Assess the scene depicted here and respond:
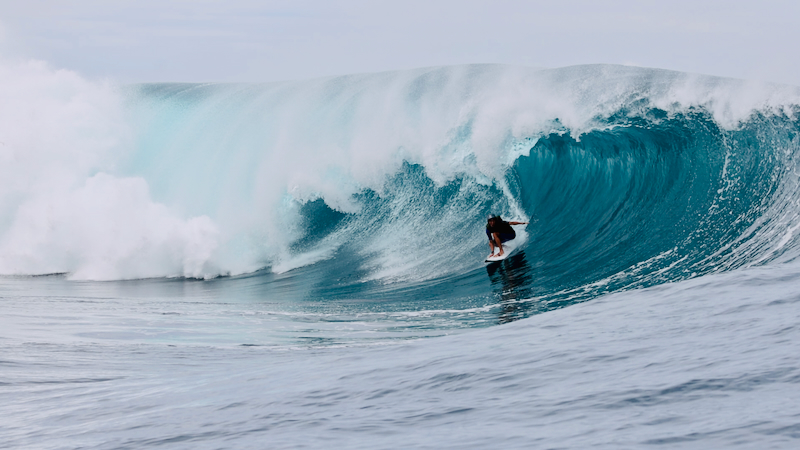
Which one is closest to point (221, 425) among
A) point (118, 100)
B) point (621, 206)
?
point (621, 206)

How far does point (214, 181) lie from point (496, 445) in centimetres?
1402

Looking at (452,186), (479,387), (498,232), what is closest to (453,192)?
(452,186)

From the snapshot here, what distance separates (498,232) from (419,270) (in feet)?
3.87

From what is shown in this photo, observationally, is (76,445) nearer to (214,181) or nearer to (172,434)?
(172,434)

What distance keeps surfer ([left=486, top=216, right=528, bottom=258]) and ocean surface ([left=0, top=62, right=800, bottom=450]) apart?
0.35 meters

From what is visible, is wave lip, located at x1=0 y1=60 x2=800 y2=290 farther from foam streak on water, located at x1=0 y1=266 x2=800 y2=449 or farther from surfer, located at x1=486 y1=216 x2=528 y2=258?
foam streak on water, located at x1=0 y1=266 x2=800 y2=449

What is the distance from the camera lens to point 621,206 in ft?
35.9

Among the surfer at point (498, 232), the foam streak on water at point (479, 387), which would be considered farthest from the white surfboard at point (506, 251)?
the foam streak on water at point (479, 387)

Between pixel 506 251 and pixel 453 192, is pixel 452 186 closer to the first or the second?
pixel 453 192

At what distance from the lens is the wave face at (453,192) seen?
910 centimetres

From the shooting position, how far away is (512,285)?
8.59m

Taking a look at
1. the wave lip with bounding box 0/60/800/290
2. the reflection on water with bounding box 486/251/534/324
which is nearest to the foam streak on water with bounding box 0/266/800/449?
the reflection on water with bounding box 486/251/534/324

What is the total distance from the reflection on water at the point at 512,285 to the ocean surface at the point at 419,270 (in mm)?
72

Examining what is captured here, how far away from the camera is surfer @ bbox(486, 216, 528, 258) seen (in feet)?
33.1
